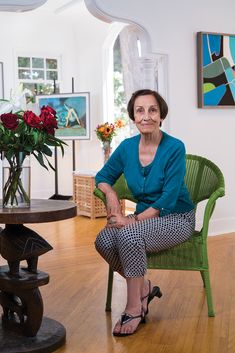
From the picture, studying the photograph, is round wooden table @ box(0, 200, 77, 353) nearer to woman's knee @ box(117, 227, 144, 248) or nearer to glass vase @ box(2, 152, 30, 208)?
glass vase @ box(2, 152, 30, 208)

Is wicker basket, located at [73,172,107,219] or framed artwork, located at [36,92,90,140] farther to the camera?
framed artwork, located at [36,92,90,140]

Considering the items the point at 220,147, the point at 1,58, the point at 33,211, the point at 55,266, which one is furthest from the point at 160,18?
the point at 1,58

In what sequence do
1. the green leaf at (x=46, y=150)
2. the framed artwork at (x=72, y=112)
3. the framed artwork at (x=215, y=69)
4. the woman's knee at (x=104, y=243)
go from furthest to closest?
the framed artwork at (x=72, y=112) → the framed artwork at (x=215, y=69) → the woman's knee at (x=104, y=243) → the green leaf at (x=46, y=150)

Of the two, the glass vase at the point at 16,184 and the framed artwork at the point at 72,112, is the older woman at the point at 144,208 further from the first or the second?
the framed artwork at the point at 72,112

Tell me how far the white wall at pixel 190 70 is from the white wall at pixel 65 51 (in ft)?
9.31

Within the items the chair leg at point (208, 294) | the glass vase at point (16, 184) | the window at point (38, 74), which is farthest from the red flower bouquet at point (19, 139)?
the window at point (38, 74)

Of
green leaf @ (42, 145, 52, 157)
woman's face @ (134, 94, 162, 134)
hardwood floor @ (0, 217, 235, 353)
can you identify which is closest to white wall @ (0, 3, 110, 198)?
hardwood floor @ (0, 217, 235, 353)

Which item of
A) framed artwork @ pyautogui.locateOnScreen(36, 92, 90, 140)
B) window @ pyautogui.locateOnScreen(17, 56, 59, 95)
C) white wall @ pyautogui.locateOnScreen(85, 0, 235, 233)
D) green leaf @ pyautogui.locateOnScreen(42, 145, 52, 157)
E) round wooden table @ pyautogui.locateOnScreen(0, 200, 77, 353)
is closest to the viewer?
round wooden table @ pyautogui.locateOnScreen(0, 200, 77, 353)

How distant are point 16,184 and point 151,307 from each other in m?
1.16

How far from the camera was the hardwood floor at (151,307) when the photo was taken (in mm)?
2652

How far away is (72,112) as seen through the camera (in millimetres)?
7781

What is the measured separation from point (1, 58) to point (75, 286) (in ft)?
16.4

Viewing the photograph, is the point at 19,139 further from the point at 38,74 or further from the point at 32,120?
the point at 38,74

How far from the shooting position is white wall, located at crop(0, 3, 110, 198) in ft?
25.8
